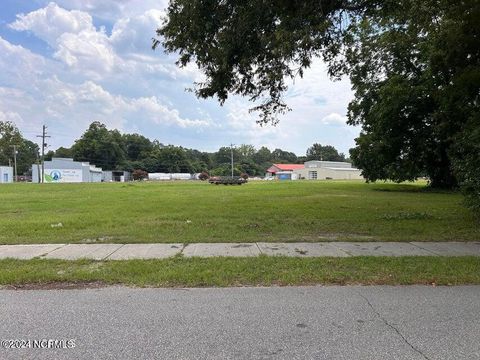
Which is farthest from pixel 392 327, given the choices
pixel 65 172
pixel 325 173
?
pixel 325 173

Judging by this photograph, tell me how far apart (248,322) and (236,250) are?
13.7 feet

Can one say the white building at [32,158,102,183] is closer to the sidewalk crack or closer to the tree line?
the tree line

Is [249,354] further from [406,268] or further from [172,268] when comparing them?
[406,268]

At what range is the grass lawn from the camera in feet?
21.4

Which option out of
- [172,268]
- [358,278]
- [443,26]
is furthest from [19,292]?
[443,26]

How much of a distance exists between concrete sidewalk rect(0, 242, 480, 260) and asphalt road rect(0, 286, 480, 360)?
238 cm

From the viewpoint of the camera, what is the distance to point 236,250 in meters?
8.98

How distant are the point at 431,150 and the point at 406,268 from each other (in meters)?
31.5

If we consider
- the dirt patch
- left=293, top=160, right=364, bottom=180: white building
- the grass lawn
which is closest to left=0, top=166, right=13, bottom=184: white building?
left=293, top=160, right=364, bottom=180: white building

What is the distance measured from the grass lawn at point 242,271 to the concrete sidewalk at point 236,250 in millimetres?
A: 545

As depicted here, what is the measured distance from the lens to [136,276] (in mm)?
6758

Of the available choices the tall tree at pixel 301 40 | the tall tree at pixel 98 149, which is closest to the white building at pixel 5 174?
the tall tree at pixel 98 149

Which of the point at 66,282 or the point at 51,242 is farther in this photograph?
the point at 51,242

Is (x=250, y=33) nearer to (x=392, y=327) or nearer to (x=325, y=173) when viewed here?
(x=392, y=327)
